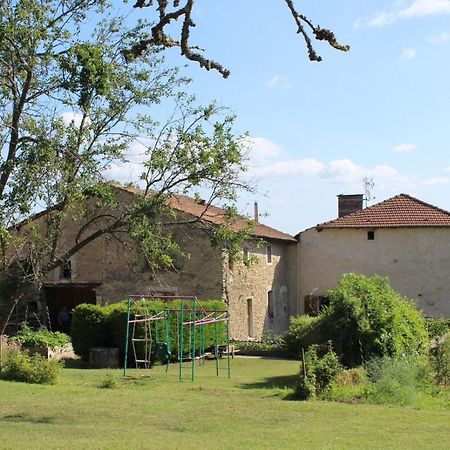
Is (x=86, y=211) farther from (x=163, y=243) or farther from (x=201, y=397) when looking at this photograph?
(x=201, y=397)

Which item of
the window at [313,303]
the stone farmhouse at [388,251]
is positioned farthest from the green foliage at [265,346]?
the stone farmhouse at [388,251]

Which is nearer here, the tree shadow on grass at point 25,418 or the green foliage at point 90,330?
the tree shadow on grass at point 25,418

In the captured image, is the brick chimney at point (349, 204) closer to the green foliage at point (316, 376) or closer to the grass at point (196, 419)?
the grass at point (196, 419)

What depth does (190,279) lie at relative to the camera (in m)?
31.1

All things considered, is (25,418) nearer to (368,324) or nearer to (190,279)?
(368,324)

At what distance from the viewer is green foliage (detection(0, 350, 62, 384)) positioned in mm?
18188

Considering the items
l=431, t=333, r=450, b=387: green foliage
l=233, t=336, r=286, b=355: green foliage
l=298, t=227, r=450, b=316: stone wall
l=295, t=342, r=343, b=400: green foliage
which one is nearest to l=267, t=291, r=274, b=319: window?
l=298, t=227, r=450, b=316: stone wall

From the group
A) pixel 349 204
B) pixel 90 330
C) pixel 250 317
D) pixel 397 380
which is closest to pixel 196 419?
pixel 397 380

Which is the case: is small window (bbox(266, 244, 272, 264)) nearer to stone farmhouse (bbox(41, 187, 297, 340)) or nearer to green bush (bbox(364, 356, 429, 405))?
stone farmhouse (bbox(41, 187, 297, 340))

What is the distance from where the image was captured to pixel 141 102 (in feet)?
57.4

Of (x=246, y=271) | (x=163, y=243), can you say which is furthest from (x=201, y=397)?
(x=246, y=271)

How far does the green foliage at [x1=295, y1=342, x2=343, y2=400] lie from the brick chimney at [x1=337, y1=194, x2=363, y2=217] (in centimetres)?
2499

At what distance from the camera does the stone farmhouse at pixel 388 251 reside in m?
34.9

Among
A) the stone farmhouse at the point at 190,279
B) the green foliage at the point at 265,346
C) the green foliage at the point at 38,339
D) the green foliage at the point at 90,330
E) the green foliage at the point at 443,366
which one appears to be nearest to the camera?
the green foliage at the point at 443,366
